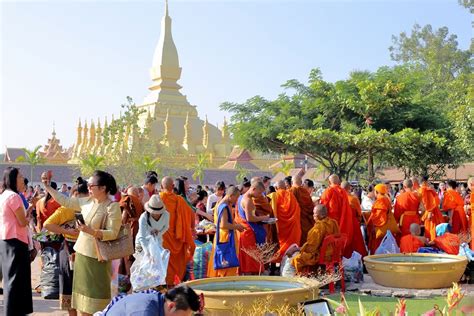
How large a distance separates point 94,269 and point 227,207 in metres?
3.21

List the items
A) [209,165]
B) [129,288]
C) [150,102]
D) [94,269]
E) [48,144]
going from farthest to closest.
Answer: [48,144] → [150,102] → [209,165] → [129,288] → [94,269]

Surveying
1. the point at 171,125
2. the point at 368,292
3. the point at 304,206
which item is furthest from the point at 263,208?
the point at 171,125

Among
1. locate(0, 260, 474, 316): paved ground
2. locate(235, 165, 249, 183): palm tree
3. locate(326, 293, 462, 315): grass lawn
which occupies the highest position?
locate(235, 165, 249, 183): palm tree

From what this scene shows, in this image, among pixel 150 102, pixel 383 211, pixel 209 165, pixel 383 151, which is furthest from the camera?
pixel 150 102

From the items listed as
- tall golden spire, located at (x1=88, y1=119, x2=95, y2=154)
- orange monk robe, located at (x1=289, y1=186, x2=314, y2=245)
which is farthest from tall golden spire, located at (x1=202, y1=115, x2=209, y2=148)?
orange monk robe, located at (x1=289, y1=186, x2=314, y2=245)

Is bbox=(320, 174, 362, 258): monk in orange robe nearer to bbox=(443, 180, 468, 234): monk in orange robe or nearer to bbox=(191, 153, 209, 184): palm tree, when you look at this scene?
bbox=(443, 180, 468, 234): monk in orange robe

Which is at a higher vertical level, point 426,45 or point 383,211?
point 426,45

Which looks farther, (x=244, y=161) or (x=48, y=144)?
(x=48, y=144)

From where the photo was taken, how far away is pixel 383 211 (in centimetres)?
1048

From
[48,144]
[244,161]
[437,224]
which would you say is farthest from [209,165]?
[437,224]

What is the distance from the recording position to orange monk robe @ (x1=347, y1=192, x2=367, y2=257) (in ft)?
33.5

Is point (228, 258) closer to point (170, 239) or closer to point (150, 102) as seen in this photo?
point (170, 239)

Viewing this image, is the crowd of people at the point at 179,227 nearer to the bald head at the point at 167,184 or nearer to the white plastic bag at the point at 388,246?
the bald head at the point at 167,184

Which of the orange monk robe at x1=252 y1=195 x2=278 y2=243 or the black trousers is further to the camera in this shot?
the orange monk robe at x1=252 y1=195 x2=278 y2=243
